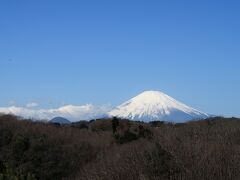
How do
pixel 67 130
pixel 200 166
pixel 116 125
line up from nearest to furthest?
1. pixel 200 166
2. pixel 67 130
3. pixel 116 125

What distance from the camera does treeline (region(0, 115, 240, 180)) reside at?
33.9 feet

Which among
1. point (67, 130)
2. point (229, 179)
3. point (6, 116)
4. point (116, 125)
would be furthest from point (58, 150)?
point (229, 179)

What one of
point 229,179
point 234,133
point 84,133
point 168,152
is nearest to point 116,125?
point 84,133

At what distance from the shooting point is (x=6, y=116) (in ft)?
106

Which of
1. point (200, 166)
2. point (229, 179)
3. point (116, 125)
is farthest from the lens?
point (116, 125)

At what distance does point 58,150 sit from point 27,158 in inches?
81.2

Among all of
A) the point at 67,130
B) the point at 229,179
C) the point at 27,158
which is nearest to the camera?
the point at 229,179

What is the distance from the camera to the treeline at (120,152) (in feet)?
33.9

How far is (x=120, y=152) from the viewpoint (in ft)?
53.8

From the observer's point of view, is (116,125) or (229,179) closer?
(229,179)

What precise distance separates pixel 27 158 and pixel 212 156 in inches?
598

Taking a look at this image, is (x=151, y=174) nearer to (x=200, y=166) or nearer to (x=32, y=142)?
(x=200, y=166)

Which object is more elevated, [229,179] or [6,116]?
[6,116]

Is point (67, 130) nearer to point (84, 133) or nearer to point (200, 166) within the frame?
point (84, 133)
